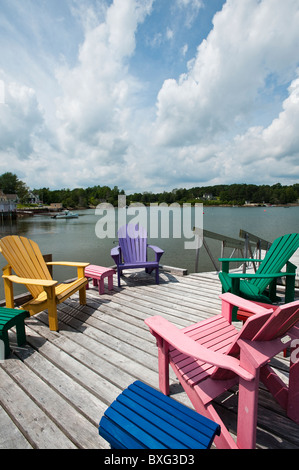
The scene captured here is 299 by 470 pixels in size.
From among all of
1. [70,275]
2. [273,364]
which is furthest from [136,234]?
[70,275]

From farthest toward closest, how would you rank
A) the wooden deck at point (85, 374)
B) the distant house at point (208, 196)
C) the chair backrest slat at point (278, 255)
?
the distant house at point (208, 196) < the chair backrest slat at point (278, 255) < the wooden deck at point (85, 374)

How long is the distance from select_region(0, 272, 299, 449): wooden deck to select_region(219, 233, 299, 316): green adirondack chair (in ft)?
1.69

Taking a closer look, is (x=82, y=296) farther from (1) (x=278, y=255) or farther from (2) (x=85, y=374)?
(1) (x=278, y=255)

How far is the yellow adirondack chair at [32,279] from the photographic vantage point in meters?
2.35

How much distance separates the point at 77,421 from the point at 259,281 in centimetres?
225

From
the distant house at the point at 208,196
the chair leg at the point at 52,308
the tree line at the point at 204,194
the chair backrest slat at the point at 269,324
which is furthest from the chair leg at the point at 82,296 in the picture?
the distant house at the point at 208,196

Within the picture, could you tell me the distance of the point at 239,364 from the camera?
1.05 meters

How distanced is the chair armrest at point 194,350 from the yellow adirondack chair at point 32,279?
1367 millimetres

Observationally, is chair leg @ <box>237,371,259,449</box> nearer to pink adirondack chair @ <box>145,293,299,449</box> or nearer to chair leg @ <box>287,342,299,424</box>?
pink adirondack chair @ <box>145,293,299,449</box>

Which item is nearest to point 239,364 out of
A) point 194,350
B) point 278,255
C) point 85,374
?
point 194,350

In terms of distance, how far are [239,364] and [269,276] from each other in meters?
1.52

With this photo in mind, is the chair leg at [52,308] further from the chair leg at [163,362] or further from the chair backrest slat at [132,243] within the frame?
the chair backrest slat at [132,243]

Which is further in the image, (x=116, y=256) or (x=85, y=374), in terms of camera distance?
(x=116, y=256)
